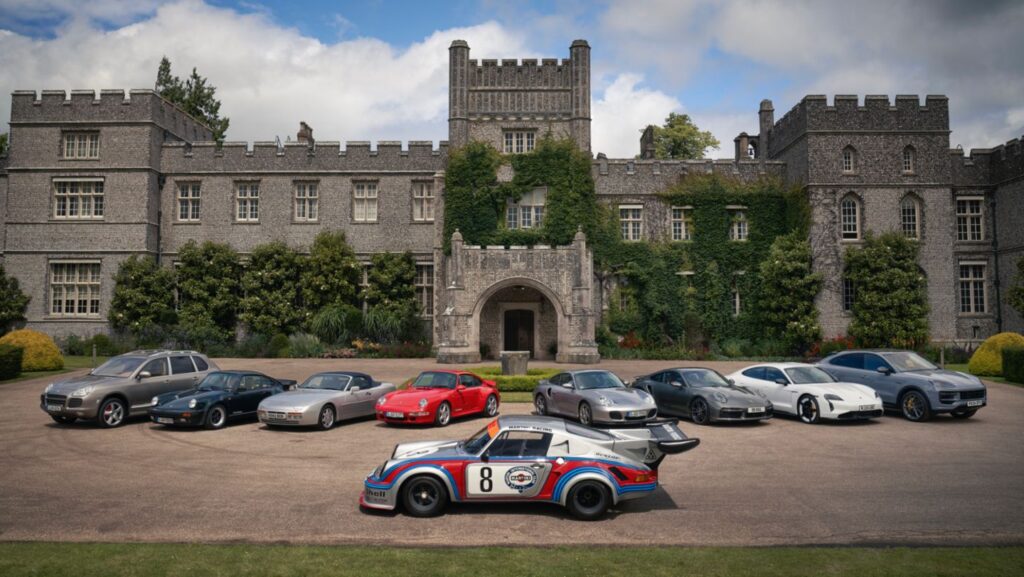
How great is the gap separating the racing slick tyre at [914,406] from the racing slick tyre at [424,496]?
1236cm

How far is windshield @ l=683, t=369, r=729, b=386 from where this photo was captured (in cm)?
1553

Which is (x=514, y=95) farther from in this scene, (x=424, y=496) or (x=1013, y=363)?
(x=424, y=496)

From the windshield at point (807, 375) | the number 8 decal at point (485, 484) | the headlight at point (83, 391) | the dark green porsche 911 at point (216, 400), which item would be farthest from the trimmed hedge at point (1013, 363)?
the headlight at point (83, 391)

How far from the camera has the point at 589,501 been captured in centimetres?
830

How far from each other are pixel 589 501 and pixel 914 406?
11.0 metres

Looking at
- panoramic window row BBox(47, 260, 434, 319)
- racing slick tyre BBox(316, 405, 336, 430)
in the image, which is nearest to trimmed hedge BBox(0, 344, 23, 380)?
panoramic window row BBox(47, 260, 434, 319)

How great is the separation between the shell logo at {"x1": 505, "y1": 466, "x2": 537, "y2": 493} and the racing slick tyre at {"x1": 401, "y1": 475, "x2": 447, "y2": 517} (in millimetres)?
847

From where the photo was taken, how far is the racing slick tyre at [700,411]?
48.4 ft

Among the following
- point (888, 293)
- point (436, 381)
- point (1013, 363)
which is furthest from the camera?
point (888, 293)

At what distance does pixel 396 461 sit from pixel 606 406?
621 centimetres

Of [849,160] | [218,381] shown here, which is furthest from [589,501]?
[849,160]

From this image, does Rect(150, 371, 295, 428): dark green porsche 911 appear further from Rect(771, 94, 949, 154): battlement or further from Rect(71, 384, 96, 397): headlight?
Rect(771, 94, 949, 154): battlement

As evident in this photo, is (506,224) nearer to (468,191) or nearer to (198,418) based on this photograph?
(468,191)

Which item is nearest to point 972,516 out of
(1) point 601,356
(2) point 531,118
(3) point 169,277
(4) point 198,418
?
(4) point 198,418
